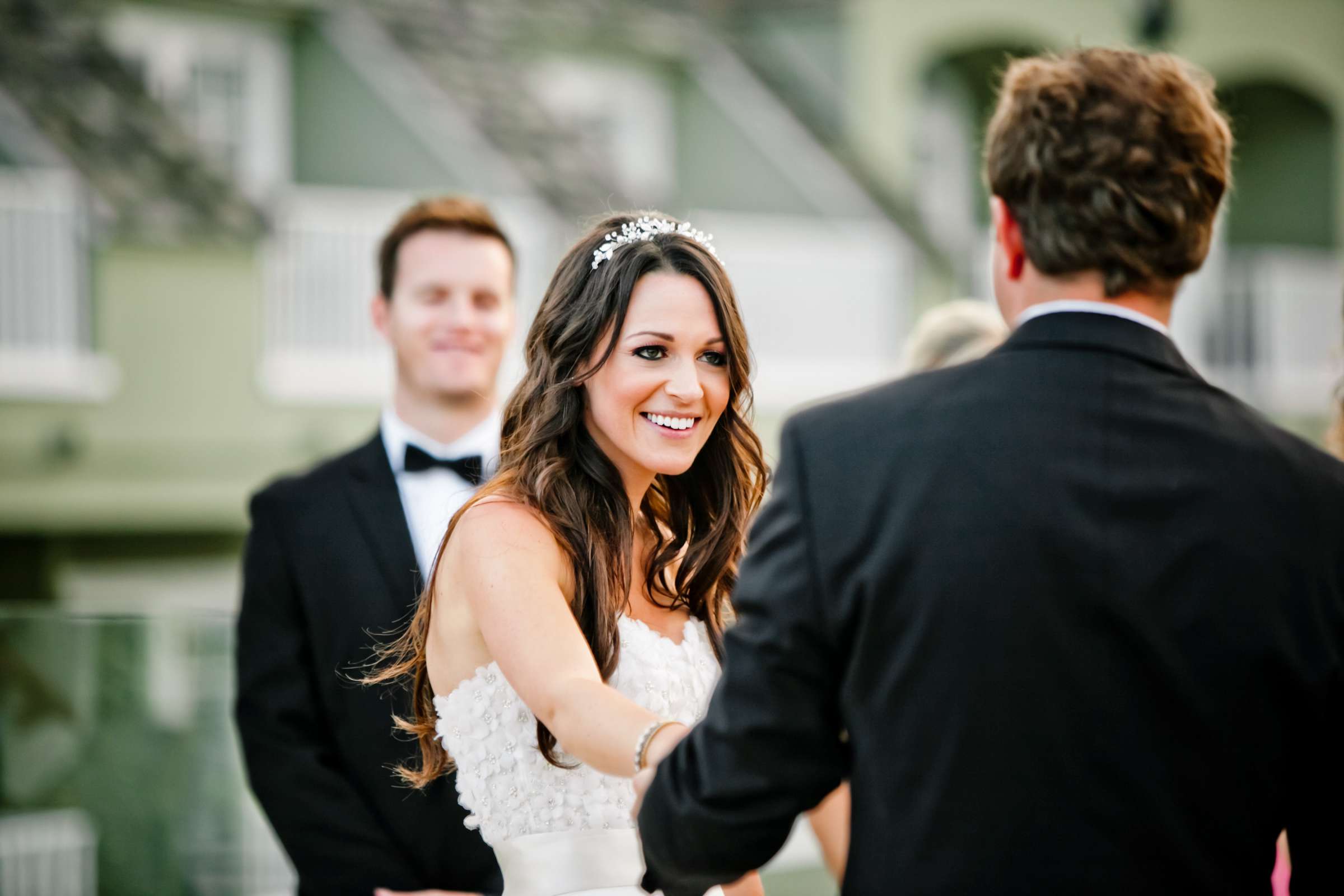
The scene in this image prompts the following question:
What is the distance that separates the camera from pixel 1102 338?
1.61 metres

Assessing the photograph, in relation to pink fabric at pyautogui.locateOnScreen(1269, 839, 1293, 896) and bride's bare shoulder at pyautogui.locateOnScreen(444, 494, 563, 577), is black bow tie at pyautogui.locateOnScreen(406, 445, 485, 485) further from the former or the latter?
pink fabric at pyautogui.locateOnScreen(1269, 839, 1293, 896)

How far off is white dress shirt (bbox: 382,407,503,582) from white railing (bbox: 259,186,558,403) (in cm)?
593

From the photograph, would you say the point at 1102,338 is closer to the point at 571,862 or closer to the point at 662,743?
the point at 662,743

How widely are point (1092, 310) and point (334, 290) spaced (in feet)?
27.5

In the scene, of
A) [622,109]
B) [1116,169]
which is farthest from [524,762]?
[622,109]

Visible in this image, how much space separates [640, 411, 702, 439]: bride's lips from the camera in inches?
94.7

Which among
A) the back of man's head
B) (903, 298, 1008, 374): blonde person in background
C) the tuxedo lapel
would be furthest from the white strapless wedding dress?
(903, 298, 1008, 374): blonde person in background

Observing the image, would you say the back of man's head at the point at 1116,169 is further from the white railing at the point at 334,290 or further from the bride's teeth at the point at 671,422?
the white railing at the point at 334,290

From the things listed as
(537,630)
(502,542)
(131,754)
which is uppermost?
(502,542)

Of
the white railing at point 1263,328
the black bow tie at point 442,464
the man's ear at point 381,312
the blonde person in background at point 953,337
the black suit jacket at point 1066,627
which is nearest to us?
the black suit jacket at point 1066,627

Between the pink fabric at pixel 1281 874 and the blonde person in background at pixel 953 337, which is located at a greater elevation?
the blonde person in background at pixel 953 337

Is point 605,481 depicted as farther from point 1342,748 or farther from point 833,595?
point 1342,748

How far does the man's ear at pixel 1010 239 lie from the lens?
167 centimetres

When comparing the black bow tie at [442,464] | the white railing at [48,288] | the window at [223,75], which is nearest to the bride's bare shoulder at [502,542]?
the black bow tie at [442,464]
